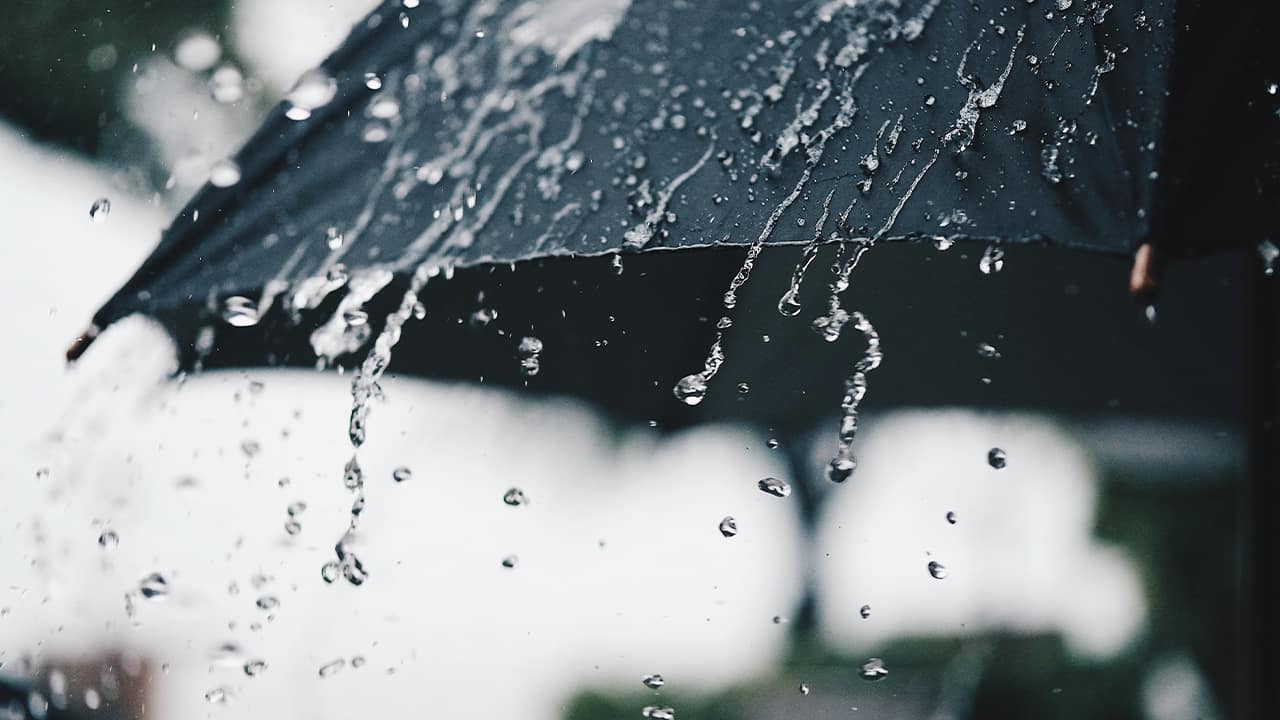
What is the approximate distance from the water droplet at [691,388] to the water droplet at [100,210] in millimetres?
1210

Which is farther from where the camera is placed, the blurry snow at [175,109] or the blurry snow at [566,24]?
the blurry snow at [175,109]

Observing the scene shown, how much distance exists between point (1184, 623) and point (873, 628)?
2576 mm

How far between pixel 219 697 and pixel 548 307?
124 centimetres

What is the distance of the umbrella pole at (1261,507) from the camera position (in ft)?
4.28

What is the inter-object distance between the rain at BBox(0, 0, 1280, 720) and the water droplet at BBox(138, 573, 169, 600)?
0.01m

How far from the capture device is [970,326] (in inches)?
111

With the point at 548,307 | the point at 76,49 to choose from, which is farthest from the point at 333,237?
the point at 76,49

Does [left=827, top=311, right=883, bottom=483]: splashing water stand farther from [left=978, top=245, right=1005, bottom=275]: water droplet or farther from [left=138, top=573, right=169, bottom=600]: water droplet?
[left=138, top=573, right=169, bottom=600]: water droplet

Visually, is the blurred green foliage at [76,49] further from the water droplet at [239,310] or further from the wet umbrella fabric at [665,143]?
the water droplet at [239,310]

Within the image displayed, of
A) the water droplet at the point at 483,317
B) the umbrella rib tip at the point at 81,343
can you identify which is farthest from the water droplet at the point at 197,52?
the umbrella rib tip at the point at 81,343

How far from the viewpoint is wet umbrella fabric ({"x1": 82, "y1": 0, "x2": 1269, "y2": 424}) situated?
102 centimetres

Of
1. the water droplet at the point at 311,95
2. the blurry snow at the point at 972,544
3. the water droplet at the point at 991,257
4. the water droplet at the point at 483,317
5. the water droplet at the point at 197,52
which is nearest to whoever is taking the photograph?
the water droplet at the point at 311,95

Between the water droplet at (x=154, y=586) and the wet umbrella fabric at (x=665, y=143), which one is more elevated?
the wet umbrella fabric at (x=665, y=143)

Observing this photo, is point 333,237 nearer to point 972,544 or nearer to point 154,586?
point 154,586
